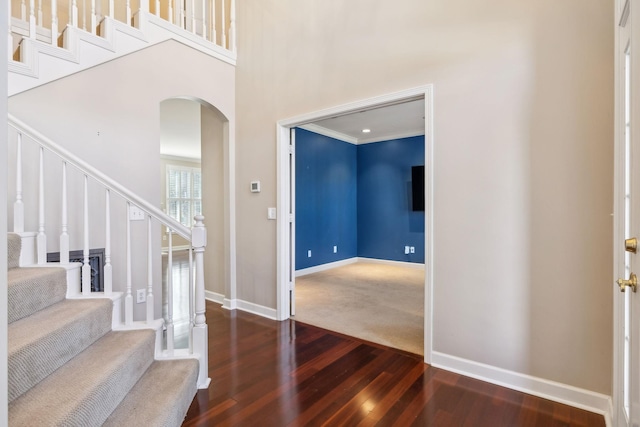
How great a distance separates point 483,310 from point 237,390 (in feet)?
5.54

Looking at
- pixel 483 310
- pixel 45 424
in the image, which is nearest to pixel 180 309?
pixel 45 424

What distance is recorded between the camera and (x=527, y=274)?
2.01 meters

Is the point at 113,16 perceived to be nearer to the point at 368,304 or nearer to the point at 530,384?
the point at 368,304

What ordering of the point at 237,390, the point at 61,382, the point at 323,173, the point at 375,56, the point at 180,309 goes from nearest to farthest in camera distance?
the point at 61,382 → the point at 237,390 → the point at 375,56 → the point at 180,309 → the point at 323,173

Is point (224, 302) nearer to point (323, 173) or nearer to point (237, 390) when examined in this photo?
point (237, 390)

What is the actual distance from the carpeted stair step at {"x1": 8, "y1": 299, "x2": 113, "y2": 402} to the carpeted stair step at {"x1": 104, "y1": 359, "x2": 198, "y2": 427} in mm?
354

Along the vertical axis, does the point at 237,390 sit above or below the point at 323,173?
below

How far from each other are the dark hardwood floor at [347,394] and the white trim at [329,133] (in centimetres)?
387

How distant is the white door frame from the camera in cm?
235

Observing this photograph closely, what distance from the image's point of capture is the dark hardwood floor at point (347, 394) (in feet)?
5.76

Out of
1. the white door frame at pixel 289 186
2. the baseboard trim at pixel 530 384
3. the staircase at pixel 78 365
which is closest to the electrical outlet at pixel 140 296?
the staircase at pixel 78 365

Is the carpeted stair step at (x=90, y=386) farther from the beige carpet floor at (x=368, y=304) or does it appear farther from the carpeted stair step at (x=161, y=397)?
the beige carpet floor at (x=368, y=304)

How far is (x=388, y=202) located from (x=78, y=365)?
5780 mm

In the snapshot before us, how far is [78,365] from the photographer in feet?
4.99
